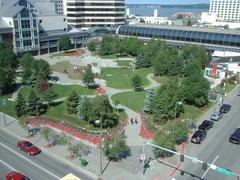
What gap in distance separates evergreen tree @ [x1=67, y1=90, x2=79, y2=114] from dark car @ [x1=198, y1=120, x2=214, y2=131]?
885 inches

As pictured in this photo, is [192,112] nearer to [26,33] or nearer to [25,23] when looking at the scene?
[26,33]

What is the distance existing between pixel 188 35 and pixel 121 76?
40321 mm

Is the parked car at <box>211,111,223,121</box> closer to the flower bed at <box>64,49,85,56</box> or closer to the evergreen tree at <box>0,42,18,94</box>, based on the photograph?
the evergreen tree at <box>0,42,18,94</box>

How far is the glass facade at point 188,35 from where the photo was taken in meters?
102

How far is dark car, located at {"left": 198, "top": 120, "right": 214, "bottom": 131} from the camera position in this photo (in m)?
50.2

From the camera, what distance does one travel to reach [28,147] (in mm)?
43250

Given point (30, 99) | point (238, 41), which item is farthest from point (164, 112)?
point (238, 41)

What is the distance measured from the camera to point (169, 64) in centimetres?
7975

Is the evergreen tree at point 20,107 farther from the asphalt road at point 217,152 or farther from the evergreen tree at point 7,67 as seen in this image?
the asphalt road at point 217,152

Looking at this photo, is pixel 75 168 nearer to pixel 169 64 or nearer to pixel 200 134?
pixel 200 134

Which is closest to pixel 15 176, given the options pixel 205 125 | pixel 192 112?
pixel 205 125

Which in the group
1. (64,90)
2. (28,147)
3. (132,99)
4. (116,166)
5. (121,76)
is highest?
(121,76)

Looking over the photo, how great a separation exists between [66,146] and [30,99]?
1493 cm

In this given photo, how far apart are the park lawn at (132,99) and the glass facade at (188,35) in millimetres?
48119
